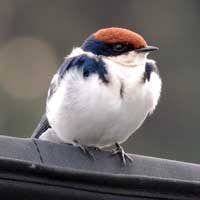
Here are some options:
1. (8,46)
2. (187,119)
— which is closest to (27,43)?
(8,46)

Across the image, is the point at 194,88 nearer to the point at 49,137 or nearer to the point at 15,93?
the point at 15,93

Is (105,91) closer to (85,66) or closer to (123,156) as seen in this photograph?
(85,66)

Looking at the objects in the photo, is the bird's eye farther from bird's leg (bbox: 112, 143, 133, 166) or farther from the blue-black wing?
bird's leg (bbox: 112, 143, 133, 166)

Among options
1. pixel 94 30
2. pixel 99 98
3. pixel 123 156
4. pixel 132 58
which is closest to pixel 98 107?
pixel 99 98

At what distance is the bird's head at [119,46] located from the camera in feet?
11.2

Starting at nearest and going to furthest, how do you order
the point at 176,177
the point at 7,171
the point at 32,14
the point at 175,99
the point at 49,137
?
the point at 7,171 < the point at 176,177 < the point at 49,137 < the point at 175,99 < the point at 32,14

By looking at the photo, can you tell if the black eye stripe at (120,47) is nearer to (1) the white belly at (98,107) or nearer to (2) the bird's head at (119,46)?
(2) the bird's head at (119,46)

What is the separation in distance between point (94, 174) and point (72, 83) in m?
1.00

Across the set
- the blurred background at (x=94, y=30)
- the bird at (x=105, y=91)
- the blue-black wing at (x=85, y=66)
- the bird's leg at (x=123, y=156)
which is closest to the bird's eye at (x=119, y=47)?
the bird at (x=105, y=91)

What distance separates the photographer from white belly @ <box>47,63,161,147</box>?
3275mm

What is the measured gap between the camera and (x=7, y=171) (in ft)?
7.57

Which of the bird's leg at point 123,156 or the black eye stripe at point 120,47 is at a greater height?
the black eye stripe at point 120,47

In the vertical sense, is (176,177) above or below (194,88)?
above

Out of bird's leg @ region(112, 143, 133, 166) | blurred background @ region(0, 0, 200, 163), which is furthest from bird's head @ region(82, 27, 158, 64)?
blurred background @ region(0, 0, 200, 163)
